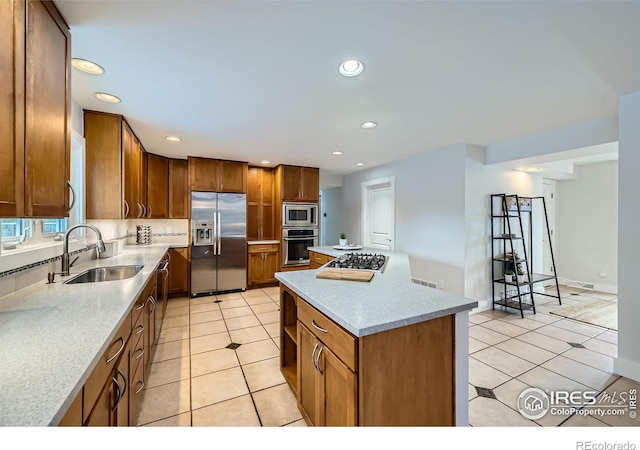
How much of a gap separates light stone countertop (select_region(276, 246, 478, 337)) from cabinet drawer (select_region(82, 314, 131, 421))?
2.98 ft

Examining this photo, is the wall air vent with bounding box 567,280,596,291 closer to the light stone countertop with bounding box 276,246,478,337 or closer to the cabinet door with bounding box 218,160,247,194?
the light stone countertop with bounding box 276,246,478,337

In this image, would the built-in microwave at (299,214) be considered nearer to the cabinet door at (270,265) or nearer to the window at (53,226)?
the cabinet door at (270,265)

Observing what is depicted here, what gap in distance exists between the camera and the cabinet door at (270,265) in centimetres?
488

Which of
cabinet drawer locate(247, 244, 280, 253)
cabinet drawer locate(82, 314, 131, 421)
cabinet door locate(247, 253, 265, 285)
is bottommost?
cabinet door locate(247, 253, 265, 285)

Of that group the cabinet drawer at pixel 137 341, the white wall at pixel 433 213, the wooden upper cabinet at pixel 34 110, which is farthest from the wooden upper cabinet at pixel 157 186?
the white wall at pixel 433 213

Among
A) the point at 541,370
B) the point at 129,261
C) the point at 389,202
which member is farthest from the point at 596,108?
the point at 129,261

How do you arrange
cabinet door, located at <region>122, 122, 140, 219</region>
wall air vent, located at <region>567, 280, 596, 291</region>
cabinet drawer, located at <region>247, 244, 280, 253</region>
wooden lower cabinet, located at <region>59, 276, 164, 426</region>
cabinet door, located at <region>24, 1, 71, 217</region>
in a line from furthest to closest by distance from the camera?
cabinet drawer, located at <region>247, 244, 280, 253</region>, wall air vent, located at <region>567, 280, 596, 291</region>, cabinet door, located at <region>122, 122, 140, 219</region>, cabinet door, located at <region>24, 1, 71, 217</region>, wooden lower cabinet, located at <region>59, 276, 164, 426</region>

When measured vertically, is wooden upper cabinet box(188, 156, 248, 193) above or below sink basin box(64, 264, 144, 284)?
above

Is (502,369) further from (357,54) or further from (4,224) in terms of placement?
(4,224)

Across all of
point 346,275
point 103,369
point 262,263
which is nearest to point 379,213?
point 262,263

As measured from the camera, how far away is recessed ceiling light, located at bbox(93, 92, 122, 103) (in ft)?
6.94

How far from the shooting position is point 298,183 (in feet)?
16.5

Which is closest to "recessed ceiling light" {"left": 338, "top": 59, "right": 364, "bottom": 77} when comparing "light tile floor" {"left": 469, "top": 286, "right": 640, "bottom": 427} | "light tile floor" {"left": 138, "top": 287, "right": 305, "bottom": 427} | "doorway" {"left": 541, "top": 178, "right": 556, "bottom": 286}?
"light tile floor" {"left": 138, "top": 287, "right": 305, "bottom": 427}
